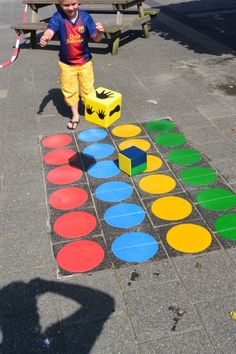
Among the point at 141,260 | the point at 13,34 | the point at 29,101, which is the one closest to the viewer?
the point at 141,260

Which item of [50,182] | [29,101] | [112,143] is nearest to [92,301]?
[50,182]

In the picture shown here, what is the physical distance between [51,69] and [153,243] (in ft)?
19.9

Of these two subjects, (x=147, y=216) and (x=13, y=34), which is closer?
(x=147, y=216)

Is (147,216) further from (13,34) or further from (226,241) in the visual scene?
(13,34)

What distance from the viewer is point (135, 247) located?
12.1ft

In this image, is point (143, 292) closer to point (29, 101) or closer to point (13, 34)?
point (29, 101)

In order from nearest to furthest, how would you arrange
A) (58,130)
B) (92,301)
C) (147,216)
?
(92,301), (147,216), (58,130)

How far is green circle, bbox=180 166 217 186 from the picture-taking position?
14.9ft

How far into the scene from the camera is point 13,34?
11.9 metres

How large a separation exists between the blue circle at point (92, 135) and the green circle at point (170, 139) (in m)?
0.80

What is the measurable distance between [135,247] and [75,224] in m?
0.70

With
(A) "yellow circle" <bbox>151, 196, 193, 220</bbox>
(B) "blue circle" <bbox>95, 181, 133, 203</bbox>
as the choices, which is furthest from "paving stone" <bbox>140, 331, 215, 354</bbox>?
(B) "blue circle" <bbox>95, 181, 133, 203</bbox>

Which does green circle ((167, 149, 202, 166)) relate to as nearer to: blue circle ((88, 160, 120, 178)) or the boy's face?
blue circle ((88, 160, 120, 178))

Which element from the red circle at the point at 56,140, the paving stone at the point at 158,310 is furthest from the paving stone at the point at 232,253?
the red circle at the point at 56,140
